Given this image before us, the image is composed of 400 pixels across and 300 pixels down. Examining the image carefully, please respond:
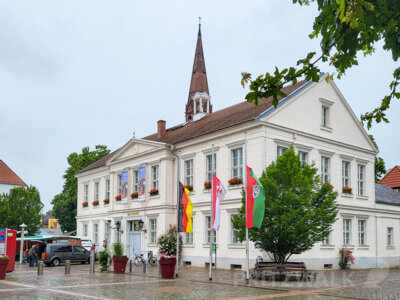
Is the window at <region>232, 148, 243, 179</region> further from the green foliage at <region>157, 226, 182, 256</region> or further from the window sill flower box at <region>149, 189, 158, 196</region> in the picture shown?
the window sill flower box at <region>149, 189, 158, 196</region>

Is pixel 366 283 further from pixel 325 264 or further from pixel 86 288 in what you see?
pixel 86 288

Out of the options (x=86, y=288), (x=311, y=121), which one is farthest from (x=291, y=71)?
(x=311, y=121)

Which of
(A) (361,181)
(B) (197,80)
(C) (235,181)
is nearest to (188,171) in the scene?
(C) (235,181)

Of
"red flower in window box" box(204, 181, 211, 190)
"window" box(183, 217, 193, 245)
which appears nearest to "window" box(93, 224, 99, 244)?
"window" box(183, 217, 193, 245)

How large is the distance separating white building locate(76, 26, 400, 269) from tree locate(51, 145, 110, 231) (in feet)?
71.8

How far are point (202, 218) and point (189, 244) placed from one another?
6.55 feet

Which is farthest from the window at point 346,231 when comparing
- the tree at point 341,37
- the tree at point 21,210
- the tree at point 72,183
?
the tree at point 72,183

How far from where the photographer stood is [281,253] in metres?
21.5

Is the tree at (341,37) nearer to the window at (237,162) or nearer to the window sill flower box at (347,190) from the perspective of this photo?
the window at (237,162)

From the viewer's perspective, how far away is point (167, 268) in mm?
21453

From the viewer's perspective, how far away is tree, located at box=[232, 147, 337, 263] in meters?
20.7

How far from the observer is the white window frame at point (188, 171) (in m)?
31.9

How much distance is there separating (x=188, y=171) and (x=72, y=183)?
32.2 metres

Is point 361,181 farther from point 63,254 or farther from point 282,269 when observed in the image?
point 63,254
